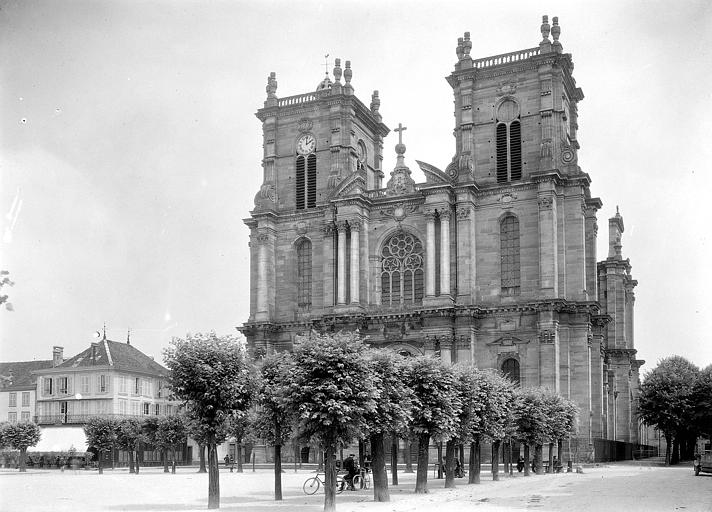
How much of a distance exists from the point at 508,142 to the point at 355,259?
13.1m

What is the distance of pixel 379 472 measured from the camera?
31375 millimetres

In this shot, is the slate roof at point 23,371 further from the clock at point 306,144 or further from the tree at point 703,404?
the tree at point 703,404

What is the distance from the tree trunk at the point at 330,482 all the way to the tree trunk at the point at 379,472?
3.71 meters

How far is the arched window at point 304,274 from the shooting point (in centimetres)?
6612

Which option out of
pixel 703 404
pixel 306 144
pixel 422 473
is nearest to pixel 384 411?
pixel 422 473

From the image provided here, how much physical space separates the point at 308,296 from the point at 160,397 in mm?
22159

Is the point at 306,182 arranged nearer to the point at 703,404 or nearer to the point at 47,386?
the point at 47,386

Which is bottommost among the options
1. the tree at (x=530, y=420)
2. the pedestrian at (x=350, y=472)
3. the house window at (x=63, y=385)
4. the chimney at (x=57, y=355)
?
the pedestrian at (x=350, y=472)

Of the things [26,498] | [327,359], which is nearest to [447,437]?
[327,359]

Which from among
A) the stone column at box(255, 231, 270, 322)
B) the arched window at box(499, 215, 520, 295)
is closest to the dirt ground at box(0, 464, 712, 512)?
the arched window at box(499, 215, 520, 295)

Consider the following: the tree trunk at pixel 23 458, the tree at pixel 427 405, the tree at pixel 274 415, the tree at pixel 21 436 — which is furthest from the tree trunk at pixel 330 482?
the tree trunk at pixel 23 458

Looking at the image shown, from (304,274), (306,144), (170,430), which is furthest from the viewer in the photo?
(306,144)

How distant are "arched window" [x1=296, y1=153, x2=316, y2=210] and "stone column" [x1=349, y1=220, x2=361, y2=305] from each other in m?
5.54

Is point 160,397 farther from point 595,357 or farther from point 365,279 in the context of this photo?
point 595,357
